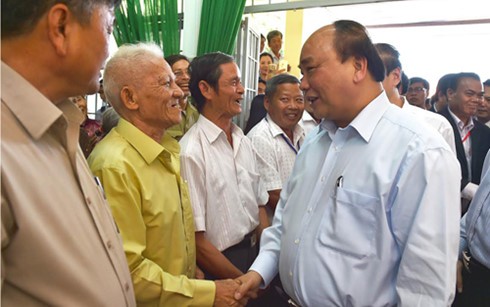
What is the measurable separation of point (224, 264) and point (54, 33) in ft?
4.09

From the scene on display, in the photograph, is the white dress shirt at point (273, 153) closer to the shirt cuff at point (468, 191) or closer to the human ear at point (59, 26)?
the shirt cuff at point (468, 191)

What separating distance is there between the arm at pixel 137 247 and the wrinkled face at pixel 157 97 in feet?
0.97

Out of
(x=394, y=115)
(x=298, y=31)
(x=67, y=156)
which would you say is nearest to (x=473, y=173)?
(x=394, y=115)

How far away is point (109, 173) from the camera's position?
118 centimetres

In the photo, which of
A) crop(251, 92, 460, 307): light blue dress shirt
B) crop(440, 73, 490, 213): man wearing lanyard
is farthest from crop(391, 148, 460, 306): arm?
crop(440, 73, 490, 213): man wearing lanyard

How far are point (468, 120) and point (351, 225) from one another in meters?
2.85

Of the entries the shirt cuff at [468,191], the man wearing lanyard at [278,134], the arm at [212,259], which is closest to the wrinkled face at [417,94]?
the shirt cuff at [468,191]

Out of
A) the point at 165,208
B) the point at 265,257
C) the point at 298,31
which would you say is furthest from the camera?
the point at 298,31

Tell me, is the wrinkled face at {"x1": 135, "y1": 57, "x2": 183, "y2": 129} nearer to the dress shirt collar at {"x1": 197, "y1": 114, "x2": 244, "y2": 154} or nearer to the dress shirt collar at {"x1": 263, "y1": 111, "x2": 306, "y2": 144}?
the dress shirt collar at {"x1": 197, "y1": 114, "x2": 244, "y2": 154}

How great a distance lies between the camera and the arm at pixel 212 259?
5.41 feet

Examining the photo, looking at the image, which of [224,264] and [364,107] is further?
[224,264]

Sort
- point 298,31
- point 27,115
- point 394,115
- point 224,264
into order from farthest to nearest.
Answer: point 298,31 < point 224,264 < point 394,115 < point 27,115

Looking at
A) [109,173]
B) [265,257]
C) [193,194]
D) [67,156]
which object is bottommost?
[265,257]

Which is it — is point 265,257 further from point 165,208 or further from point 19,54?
point 19,54
